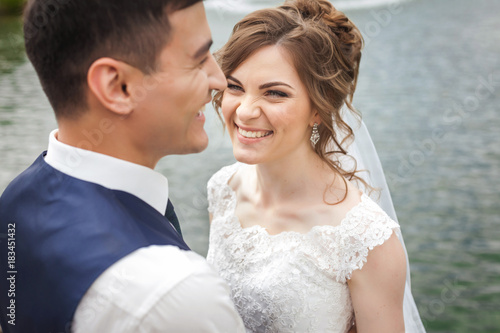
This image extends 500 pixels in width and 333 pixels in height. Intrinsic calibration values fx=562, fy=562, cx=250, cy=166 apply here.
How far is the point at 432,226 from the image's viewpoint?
6180 millimetres

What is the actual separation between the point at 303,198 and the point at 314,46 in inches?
26.9

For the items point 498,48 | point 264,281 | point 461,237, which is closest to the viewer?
point 264,281

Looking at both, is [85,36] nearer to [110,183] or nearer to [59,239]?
[110,183]

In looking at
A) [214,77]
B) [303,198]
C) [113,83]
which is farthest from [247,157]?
[113,83]

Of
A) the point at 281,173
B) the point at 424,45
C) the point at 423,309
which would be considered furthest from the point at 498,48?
the point at 281,173

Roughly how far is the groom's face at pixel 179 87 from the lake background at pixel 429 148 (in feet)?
10.0

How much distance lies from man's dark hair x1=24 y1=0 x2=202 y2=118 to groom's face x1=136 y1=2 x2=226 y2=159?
31mm

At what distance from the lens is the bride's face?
2.42 meters

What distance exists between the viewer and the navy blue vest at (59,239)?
1.30 meters

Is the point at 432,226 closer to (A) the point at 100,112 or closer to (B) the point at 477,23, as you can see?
(A) the point at 100,112

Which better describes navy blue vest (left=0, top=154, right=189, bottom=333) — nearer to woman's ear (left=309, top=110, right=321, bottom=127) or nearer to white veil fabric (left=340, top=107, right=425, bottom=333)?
woman's ear (left=309, top=110, right=321, bottom=127)

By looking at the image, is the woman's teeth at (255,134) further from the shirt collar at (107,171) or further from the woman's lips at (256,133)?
the shirt collar at (107,171)

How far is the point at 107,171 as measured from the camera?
144 cm

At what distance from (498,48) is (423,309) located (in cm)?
775
